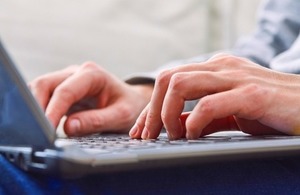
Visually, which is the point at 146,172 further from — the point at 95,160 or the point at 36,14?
the point at 36,14

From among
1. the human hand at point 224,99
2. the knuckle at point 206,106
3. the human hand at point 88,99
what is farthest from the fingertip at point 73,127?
the knuckle at point 206,106

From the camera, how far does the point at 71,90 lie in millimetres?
791

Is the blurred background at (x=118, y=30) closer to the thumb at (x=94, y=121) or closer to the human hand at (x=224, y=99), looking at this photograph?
the thumb at (x=94, y=121)

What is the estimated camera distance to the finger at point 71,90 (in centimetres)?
78

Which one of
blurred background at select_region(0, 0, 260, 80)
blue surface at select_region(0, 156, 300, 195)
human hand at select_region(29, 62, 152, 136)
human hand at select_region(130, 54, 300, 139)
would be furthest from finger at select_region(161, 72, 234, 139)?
blurred background at select_region(0, 0, 260, 80)

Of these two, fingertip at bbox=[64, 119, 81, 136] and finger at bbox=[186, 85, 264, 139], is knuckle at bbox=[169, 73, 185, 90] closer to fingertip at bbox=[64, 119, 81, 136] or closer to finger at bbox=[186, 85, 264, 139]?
finger at bbox=[186, 85, 264, 139]

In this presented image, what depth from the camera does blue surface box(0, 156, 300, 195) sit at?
0.36m

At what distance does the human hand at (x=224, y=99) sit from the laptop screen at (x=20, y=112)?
16cm

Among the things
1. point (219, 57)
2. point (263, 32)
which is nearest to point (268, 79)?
point (219, 57)

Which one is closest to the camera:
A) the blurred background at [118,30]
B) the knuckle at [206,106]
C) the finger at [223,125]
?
the knuckle at [206,106]

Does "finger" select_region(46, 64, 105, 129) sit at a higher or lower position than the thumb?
higher

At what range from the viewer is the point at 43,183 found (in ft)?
1.18

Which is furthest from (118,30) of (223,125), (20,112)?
(20,112)

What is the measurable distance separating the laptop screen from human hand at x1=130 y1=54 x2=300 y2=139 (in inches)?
6.4
